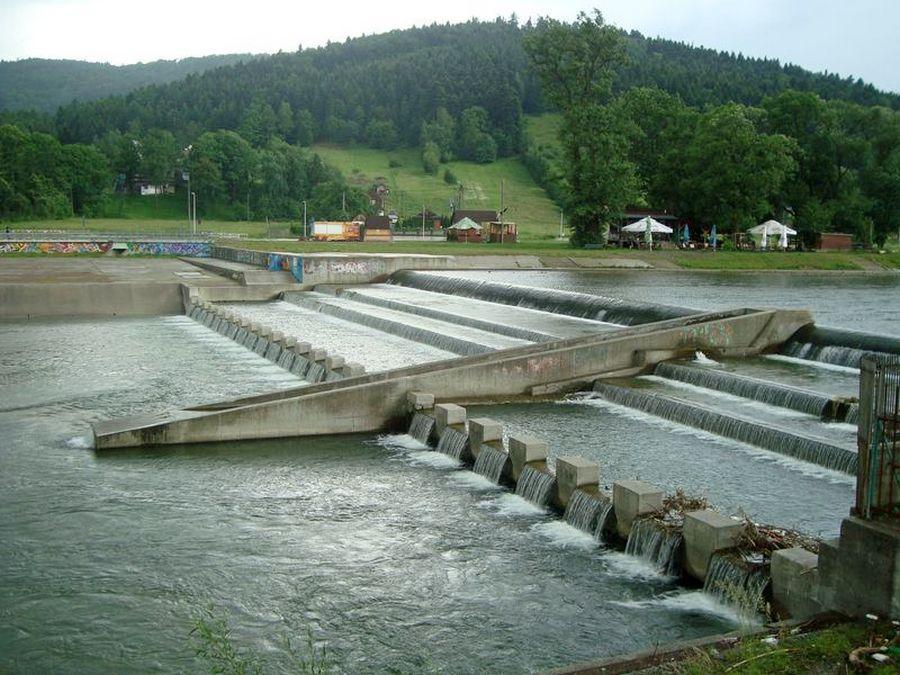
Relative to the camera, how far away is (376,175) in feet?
597

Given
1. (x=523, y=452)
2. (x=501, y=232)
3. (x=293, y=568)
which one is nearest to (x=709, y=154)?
(x=501, y=232)

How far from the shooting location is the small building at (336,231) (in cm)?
9462

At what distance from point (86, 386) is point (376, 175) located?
532ft

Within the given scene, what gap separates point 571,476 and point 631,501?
58.4 inches

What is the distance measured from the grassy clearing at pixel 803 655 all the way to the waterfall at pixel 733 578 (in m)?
2.02

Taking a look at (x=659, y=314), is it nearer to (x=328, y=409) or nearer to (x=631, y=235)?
(x=328, y=409)

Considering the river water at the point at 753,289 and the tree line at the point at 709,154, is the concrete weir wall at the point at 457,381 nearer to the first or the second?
the river water at the point at 753,289

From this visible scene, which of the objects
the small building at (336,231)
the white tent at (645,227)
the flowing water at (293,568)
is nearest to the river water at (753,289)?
the white tent at (645,227)

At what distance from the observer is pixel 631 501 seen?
12.2 metres

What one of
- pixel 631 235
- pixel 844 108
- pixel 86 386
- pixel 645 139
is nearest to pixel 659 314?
pixel 86 386

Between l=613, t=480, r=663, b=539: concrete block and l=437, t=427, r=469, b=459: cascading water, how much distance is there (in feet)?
15.8

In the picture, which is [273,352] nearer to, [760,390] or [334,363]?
[334,363]

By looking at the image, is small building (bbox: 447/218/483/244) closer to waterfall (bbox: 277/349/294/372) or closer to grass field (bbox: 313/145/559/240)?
grass field (bbox: 313/145/559/240)

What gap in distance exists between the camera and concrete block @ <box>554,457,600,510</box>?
43.8 feet
